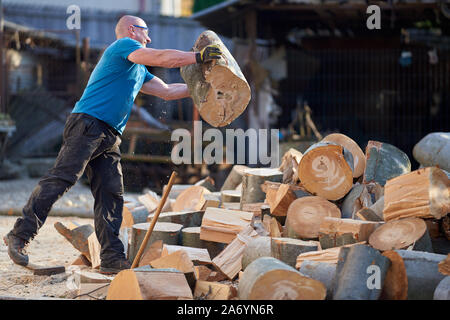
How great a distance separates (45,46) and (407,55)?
6.99 metres

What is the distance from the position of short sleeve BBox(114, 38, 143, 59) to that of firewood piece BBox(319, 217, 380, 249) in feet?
5.08

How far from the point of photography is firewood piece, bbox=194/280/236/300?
3.07m

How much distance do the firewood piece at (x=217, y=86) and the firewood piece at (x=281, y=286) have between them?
4.24ft

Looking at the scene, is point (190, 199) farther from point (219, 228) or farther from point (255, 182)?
point (219, 228)

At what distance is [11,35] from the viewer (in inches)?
433

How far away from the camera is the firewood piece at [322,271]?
9.94 feet

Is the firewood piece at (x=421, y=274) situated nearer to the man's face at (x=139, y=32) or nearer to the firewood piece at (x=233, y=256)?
the firewood piece at (x=233, y=256)

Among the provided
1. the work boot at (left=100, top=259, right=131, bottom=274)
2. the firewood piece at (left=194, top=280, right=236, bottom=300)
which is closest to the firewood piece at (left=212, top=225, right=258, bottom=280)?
the firewood piece at (left=194, top=280, right=236, bottom=300)

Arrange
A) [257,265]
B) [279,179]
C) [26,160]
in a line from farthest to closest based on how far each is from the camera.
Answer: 1. [26,160]
2. [279,179]
3. [257,265]

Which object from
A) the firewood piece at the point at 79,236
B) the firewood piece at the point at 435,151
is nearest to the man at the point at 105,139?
the firewood piece at the point at 79,236

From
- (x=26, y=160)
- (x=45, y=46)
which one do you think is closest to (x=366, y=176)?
(x=26, y=160)

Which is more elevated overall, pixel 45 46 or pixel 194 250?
pixel 45 46

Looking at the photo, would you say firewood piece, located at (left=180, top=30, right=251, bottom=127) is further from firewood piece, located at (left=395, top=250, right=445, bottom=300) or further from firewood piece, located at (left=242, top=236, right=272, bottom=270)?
firewood piece, located at (left=395, top=250, right=445, bottom=300)

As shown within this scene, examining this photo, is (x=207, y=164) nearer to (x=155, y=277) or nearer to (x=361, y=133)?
(x=361, y=133)
